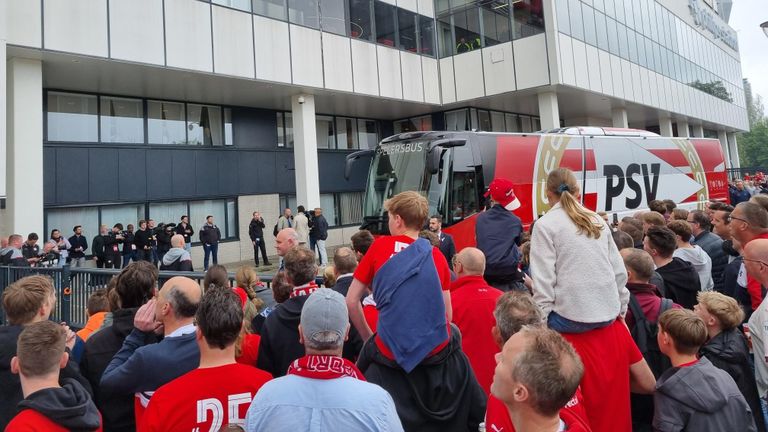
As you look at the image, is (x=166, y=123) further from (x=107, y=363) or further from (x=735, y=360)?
(x=735, y=360)

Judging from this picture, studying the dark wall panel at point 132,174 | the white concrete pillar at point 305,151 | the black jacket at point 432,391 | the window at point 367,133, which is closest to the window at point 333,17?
the white concrete pillar at point 305,151

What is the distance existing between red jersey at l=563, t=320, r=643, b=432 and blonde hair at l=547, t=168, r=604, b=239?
2.01 ft

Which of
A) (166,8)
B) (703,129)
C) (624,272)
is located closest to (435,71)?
(166,8)

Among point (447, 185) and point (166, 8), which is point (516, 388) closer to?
point (447, 185)

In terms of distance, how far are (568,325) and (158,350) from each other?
2.42m

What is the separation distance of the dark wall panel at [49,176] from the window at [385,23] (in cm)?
1329

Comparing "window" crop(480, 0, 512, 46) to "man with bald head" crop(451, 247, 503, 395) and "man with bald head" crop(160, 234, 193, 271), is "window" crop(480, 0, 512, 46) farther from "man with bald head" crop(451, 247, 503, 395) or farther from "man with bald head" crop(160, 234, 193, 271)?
"man with bald head" crop(451, 247, 503, 395)

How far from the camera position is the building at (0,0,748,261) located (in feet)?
44.4

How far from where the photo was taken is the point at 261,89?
18.3 m

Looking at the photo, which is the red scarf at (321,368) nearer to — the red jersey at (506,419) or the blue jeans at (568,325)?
the red jersey at (506,419)

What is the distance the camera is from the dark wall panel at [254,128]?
20578 millimetres

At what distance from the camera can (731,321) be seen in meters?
3.04

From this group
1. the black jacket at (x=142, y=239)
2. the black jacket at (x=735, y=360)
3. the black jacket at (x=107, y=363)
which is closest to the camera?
the black jacket at (x=107, y=363)

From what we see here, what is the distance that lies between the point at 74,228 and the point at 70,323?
31.6 ft
